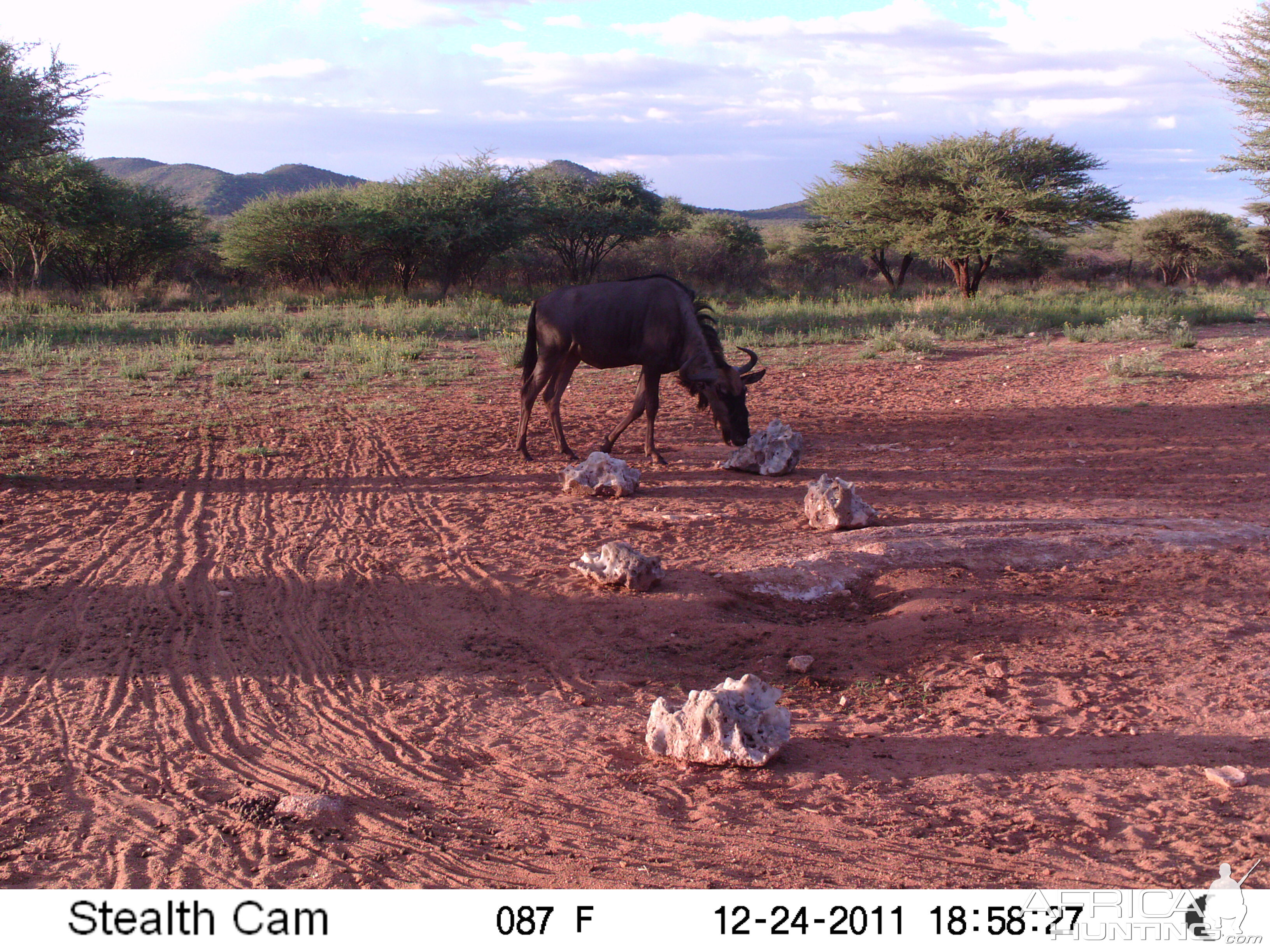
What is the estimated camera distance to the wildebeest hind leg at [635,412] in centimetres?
847

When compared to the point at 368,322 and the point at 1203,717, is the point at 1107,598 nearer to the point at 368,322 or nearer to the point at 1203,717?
the point at 1203,717

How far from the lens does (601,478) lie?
23.9 ft

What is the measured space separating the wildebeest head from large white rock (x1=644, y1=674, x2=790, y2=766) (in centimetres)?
460

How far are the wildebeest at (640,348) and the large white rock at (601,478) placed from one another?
3.52 ft

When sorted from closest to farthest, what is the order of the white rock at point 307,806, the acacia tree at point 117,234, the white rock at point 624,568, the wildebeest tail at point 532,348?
1. the white rock at point 307,806
2. the white rock at point 624,568
3. the wildebeest tail at point 532,348
4. the acacia tree at point 117,234

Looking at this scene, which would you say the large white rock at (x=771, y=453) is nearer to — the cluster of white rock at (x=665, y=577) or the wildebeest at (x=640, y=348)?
the cluster of white rock at (x=665, y=577)

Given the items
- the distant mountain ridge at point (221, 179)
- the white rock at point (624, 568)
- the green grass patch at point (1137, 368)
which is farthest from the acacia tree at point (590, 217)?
the distant mountain ridge at point (221, 179)

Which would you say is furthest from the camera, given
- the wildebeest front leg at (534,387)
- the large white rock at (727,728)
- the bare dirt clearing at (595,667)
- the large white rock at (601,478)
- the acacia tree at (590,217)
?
the acacia tree at (590,217)

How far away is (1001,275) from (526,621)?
1445 inches

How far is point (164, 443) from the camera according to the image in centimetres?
890

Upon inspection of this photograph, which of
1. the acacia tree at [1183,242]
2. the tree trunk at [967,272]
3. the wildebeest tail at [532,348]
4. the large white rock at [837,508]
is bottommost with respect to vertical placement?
the large white rock at [837,508]

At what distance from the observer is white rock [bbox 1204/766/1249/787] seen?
3.26 meters

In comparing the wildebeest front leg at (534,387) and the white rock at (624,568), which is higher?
the wildebeest front leg at (534,387)

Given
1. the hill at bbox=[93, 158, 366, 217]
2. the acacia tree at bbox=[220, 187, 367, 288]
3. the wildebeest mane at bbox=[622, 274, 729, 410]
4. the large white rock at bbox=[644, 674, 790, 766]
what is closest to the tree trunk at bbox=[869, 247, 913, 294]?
the acacia tree at bbox=[220, 187, 367, 288]
